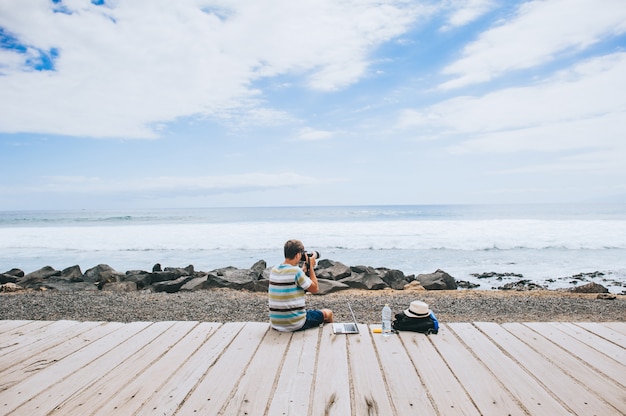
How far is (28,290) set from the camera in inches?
437

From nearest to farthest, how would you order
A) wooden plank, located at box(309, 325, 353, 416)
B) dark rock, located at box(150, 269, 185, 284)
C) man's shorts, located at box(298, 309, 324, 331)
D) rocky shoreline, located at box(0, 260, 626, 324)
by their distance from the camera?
1. wooden plank, located at box(309, 325, 353, 416)
2. man's shorts, located at box(298, 309, 324, 331)
3. rocky shoreline, located at box(0, 260, 626, 324)
4. dark rock, located at box(150, 269, 185, 284)

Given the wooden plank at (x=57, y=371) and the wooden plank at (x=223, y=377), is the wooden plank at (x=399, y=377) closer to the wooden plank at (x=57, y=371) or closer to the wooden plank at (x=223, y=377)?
the wooden plank at (x=223, y=377)

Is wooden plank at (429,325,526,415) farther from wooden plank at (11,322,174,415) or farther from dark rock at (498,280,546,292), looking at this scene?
dark rock at (498,280,546,292)

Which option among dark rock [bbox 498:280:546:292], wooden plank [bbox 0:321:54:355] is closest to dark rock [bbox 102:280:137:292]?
wooden plank [bbox 0:321:54:355]

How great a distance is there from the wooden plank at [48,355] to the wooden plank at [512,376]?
347cm

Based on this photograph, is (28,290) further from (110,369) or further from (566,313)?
(566,313)

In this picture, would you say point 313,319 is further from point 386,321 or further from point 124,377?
point 124,377

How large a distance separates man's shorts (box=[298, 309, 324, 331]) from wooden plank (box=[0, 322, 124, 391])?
1.99 m

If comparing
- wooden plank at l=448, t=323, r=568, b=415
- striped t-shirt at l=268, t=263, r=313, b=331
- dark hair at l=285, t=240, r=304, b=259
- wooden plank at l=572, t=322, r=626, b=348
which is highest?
dark hair at l=285, t=240, r=304, b=259

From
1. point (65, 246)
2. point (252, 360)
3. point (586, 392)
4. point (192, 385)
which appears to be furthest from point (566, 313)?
point (65, 246)

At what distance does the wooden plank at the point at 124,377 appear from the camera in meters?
2.71

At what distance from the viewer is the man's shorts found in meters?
4.21

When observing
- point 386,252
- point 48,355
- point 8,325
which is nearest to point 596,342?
point 48,355

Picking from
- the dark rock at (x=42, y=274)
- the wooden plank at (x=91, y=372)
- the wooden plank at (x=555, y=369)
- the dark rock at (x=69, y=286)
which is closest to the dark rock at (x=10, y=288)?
the dark rock at (x=69, y=286)
